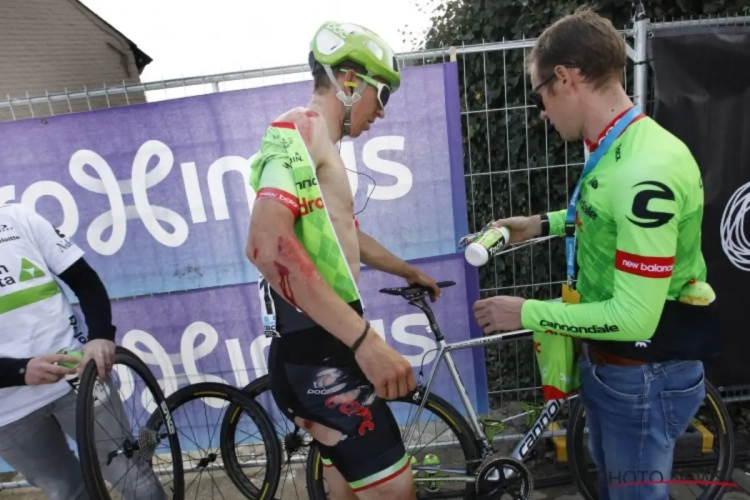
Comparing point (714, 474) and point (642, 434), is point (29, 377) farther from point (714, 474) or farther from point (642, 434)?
point (714, 474)

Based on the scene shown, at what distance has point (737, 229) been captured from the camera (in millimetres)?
2859

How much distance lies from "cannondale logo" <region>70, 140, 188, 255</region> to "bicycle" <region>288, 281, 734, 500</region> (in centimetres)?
142

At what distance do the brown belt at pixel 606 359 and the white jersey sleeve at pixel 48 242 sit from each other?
2.18m

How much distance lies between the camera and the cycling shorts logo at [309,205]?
4.54ft

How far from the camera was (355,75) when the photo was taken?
5.26ft

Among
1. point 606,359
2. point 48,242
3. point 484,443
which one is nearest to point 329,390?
point 606,359

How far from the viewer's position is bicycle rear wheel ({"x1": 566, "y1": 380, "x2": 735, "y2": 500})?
253 cm

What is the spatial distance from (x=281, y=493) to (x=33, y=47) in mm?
14013

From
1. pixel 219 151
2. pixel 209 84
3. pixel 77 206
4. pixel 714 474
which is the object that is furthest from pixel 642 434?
pixel 77 206

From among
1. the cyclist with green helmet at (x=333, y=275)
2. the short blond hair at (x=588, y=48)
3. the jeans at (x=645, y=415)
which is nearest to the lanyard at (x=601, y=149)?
the short blond hair at (x=588, y=48)

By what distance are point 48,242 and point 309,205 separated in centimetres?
146

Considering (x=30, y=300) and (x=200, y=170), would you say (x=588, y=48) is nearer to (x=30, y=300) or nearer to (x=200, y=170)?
(x=200, y=170)

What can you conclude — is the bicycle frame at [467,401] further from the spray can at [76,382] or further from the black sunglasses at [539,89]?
the spray can at [76,382]

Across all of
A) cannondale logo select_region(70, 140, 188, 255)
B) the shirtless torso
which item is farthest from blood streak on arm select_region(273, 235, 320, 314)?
cannondale logo select_region(70, 140, 188, 255)
